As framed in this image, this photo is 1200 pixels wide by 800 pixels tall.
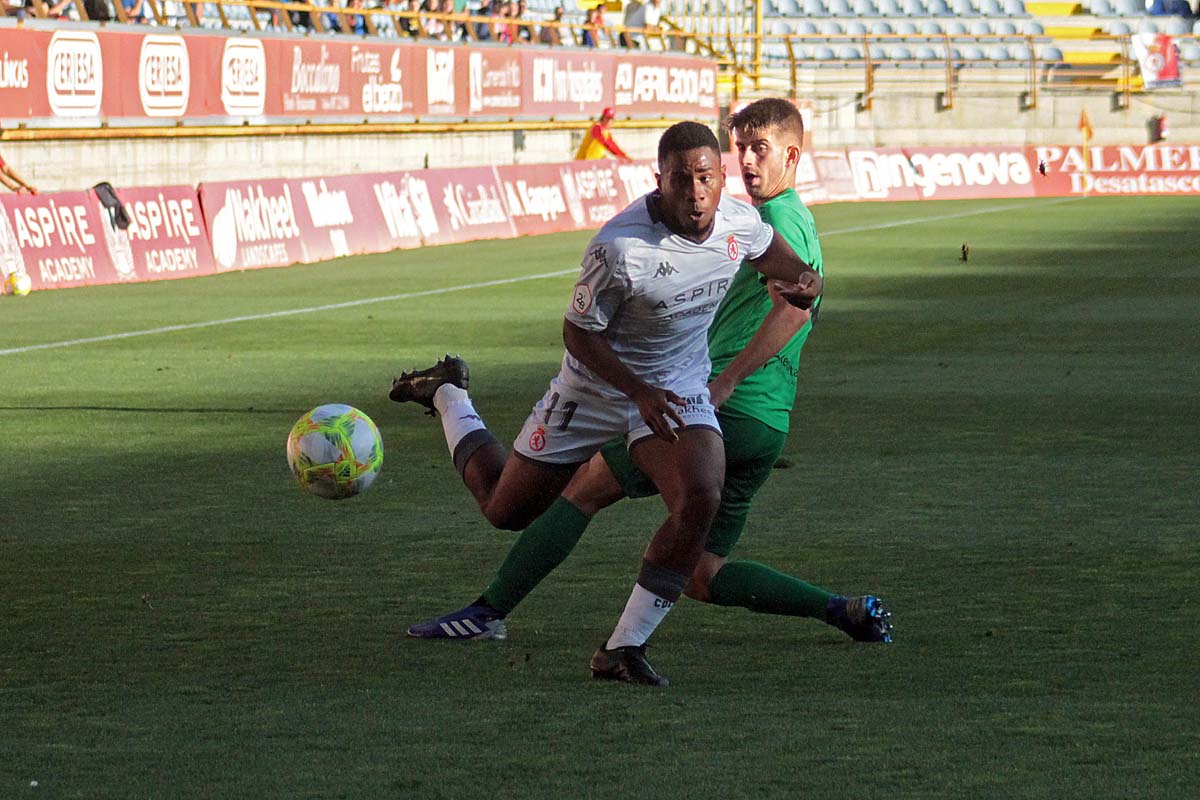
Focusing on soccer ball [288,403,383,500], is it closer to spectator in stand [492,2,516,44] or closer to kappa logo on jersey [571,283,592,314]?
kappa logo on jersey [571,283,592,314]

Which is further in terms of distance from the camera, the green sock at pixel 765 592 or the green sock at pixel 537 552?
the green sock at pixel 765 592

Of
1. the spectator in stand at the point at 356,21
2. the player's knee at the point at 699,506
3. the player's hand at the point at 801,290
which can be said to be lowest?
the spectator in stand at the point at 356,21

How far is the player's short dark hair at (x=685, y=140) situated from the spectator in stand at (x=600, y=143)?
30.6 m

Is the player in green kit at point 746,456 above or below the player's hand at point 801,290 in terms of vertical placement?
below

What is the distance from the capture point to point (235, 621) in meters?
6.84

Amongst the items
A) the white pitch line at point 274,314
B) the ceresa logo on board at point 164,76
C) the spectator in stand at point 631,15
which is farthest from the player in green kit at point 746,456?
the spectator in stand at point 631,15

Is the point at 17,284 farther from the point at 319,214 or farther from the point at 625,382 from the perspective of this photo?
the point at 625,382

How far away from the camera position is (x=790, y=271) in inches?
245

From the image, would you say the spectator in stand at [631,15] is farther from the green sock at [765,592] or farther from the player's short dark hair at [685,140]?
the player's short dark hair at [685,140]

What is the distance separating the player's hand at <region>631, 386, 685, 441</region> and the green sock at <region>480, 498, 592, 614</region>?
0.59m

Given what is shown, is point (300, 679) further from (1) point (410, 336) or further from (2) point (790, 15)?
(2) point (790, 15)

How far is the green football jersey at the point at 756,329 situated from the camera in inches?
251

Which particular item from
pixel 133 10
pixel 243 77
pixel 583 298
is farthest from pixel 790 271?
pixel 243 77

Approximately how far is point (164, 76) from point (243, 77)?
81.9 inches
